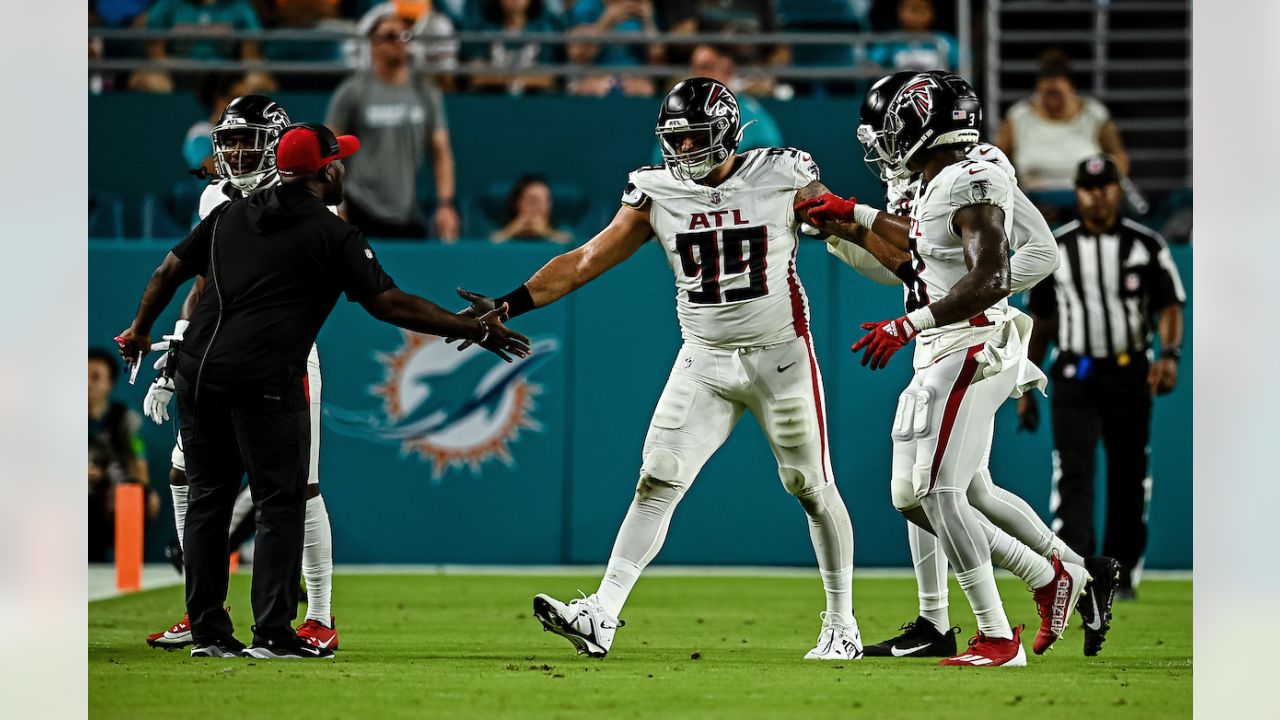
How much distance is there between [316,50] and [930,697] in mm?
8474

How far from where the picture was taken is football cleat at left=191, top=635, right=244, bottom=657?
5.95m

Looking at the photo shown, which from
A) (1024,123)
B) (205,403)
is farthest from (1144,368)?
(205,403)

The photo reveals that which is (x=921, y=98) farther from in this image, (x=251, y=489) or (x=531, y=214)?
(x=531, y=214)

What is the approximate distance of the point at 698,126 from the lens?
6.10 metres

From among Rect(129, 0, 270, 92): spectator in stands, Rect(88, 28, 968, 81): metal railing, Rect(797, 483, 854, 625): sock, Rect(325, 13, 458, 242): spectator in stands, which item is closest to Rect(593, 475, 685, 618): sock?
Rect(797, 483, 854, 625): sock

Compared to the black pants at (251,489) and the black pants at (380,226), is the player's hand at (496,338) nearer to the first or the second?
the black pants at (251,489)

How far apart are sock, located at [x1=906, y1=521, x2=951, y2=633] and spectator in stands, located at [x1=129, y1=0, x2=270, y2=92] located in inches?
284

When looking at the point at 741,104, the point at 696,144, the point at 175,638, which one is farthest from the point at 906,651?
the point at 741,104

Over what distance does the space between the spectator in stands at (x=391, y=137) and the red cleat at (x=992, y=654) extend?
572cm

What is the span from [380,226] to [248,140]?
4378 mm

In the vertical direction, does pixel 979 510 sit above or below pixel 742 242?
below

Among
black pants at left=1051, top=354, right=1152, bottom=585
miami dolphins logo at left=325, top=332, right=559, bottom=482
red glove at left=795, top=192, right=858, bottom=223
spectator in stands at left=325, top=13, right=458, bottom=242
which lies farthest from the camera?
spectator in stands at left=325, top=13, right=458, bottom=242

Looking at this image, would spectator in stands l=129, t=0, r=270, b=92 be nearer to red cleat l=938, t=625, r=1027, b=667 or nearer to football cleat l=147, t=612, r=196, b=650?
football cleat l=147, t=612, r=196, b=650
